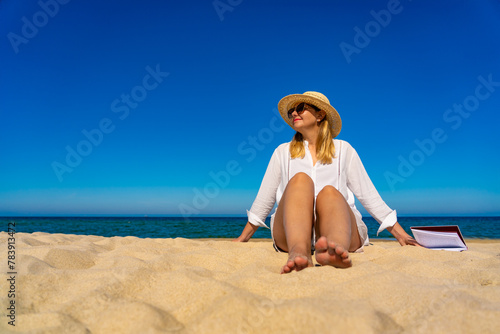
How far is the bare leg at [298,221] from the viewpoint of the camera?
1579 millimetres

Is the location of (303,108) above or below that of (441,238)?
above

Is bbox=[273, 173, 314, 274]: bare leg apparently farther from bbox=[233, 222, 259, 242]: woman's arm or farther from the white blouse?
bbox=[233, 222, 259, 242]: woman's arm

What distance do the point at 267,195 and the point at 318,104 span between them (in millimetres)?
899

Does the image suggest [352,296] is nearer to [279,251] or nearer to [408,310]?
[408,310]

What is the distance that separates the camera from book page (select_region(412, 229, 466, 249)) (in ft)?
7.85

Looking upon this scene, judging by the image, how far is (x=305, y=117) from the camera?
2.59 m

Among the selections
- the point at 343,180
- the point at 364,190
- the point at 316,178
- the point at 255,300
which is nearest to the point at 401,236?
the point at 364,190

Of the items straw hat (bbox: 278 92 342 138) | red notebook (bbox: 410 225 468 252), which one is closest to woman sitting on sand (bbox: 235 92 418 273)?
straw hat (bbox: 278 92 342 138)

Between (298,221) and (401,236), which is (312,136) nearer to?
(298,221)

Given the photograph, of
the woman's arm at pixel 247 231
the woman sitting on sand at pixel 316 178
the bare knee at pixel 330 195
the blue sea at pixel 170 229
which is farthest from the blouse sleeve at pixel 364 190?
the blue sea at pixel 170 229

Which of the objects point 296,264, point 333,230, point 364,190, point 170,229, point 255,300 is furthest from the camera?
point 170,229

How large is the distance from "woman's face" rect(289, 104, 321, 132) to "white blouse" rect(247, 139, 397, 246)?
0.15 metres

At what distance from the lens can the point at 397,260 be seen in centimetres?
184

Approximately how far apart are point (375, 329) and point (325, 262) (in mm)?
737
